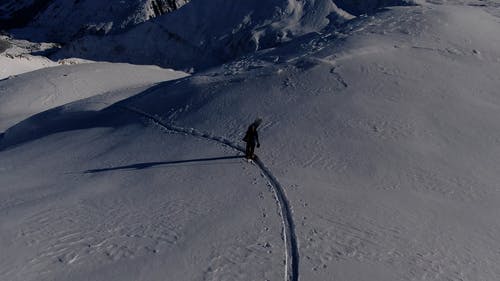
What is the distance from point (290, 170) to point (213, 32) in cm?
5067

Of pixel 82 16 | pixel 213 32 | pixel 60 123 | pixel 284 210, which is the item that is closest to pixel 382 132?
pixel 284 210

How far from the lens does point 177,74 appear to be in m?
37.4

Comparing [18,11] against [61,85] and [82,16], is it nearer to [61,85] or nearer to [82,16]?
[82,16]

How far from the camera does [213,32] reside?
61.0 meters

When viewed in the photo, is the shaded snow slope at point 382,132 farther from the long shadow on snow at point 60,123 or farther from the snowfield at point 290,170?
the long shadow on snow at point 60,123

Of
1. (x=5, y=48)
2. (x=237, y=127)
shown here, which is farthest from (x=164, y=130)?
(x=5, y=48)

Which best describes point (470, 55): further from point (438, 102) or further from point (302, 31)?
point (302, 31)

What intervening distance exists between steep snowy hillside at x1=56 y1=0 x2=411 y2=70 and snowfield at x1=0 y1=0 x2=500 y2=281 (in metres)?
34.0

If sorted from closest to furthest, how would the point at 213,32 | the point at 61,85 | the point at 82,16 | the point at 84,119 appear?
the point at 84,119
the point at 61,85
the point at 213,32
the point at 82,16

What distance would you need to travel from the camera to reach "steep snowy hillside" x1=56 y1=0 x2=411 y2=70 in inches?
2181

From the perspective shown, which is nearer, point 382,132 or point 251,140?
point 251,140

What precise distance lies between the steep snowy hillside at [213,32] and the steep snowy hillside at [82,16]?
5774 mm

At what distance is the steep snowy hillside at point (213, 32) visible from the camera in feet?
182

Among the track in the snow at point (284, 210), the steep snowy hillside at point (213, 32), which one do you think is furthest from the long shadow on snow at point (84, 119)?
the steep snowy hillside at point (213, 32)
